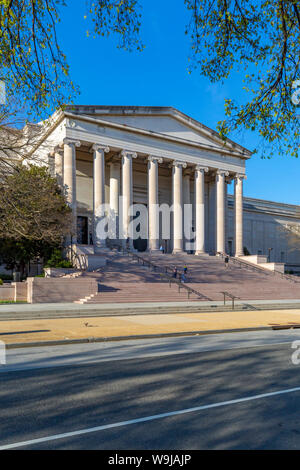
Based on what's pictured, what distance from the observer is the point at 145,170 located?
5169 centimetres

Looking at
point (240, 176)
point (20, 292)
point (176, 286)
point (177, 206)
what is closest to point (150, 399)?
point (20, 292)

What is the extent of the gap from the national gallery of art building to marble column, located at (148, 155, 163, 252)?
0.11m

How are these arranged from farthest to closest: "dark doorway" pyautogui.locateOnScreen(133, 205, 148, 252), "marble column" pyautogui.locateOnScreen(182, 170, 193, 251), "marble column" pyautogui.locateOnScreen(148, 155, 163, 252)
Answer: "dark doorway" pyautogui.locateOnScreen(133, 205, 148, 252), "marble column" pyautogui.locateOnScreen(182, 170, 193, 251), "marble column" pyautogui.locateOnScreen(148, 155, 163, 252)

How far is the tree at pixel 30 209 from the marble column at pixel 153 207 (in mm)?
11187

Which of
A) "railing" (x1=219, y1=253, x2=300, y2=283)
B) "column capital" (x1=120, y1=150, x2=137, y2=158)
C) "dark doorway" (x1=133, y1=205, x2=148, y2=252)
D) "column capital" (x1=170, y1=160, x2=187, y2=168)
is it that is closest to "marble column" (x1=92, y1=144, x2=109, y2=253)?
"column capital" (x1=120, y1=150, x2=137, y2=158)

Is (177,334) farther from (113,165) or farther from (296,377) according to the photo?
(113,165)

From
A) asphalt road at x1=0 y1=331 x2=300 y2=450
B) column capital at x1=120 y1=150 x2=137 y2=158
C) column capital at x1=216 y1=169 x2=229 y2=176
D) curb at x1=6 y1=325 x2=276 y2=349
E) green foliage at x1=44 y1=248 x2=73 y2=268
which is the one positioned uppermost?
column capital at x1=120 y1=150 x2=137 y2=158

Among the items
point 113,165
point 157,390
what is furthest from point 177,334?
point 113,165

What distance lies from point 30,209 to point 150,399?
18472 mm

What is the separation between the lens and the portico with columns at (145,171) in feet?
133

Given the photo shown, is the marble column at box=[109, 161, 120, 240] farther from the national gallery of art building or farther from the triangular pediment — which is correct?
the triangular pediment

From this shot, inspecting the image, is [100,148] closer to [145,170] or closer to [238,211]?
[145,170]

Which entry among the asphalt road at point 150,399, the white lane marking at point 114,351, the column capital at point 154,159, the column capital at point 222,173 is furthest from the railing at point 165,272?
the asphalt road at point 150,399

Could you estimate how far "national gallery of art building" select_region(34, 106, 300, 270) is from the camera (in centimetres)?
4038
